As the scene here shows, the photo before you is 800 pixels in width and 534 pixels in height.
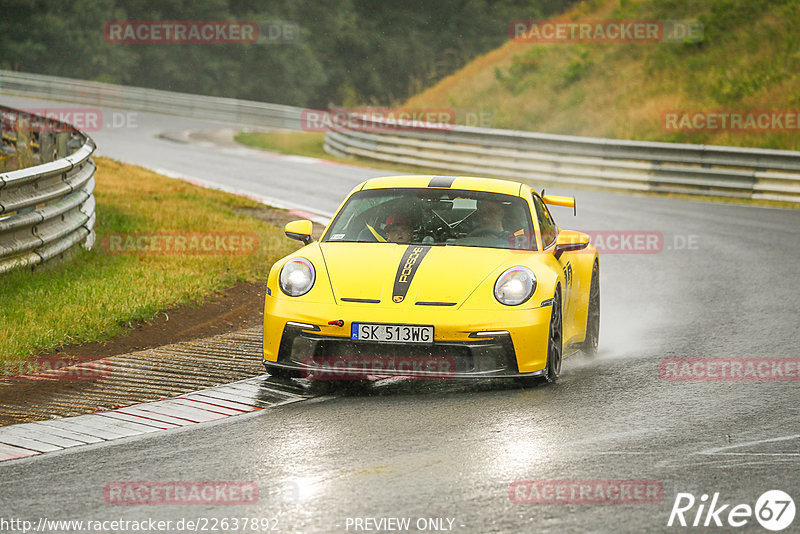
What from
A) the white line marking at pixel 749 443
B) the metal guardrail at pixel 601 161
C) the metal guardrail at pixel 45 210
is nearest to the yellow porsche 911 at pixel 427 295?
the white line marking at pixel 749 443

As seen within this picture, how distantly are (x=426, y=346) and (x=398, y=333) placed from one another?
0.19m

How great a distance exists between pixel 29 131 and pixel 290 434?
11.1 m

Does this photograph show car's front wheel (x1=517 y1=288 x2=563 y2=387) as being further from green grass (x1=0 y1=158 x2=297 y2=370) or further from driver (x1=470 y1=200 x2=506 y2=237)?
green grass (x1=0 y1=158 x2=297 y2=370)

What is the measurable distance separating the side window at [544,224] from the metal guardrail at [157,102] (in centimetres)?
2910

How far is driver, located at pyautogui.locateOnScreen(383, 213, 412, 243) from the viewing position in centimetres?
781

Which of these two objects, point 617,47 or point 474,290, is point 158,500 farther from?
point 617,47

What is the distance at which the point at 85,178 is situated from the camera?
37.2ft

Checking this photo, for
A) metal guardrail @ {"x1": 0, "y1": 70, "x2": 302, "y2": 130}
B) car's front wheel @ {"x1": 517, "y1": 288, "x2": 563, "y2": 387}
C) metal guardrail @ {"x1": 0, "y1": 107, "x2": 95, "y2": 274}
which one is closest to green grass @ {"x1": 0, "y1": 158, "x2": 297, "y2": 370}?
metal guardrail @ {"x1": 0, "y1": 107, "x2": 95, "y2": 274}

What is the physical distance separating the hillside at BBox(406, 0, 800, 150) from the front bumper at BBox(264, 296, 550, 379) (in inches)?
747

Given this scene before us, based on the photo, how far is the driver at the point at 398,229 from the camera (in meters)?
7.81

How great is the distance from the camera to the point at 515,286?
6.96 metres

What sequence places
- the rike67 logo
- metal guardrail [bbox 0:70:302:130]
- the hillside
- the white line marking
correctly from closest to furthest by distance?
the rike67 logo, the white line marking, the hillside, metal guardrail [bbox 0:70:302:130]

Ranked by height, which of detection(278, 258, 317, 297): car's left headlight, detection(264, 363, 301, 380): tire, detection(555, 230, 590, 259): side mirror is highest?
detection(555, 230, 590, 259): side mirror

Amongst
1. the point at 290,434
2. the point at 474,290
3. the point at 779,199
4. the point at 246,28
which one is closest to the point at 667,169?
the point at 779,199
